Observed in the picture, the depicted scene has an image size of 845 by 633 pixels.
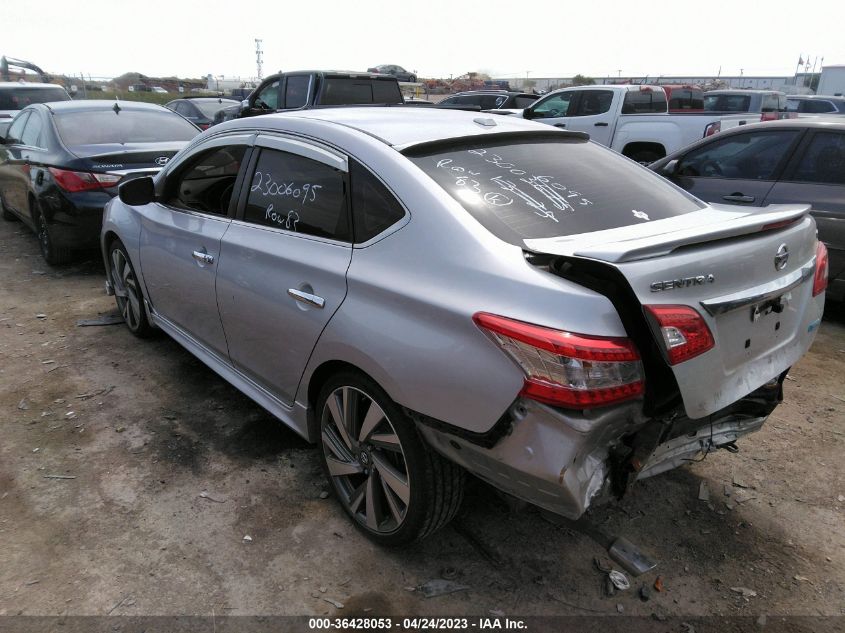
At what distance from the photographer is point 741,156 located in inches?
209

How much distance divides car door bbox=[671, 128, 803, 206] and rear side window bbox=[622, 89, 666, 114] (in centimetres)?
623

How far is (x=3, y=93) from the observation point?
12.3m

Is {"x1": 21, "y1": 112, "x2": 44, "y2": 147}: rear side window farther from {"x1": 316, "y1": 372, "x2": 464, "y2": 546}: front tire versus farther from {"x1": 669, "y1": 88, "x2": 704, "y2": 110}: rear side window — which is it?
{"x1": 669, "y1": 88, "x2": 704, "y2": 110}: rear side window

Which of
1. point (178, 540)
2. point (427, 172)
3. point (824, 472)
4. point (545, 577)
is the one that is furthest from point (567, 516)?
point (824, 472)

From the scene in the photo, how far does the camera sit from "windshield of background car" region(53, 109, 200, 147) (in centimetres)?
653

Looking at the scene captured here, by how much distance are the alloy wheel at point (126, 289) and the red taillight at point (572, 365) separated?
11.7 feet

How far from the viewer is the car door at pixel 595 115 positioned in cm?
1110

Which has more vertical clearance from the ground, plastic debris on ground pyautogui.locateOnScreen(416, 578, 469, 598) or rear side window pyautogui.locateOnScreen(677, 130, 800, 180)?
rear side window pyautogui.locateOnScreen(677, 130, 800, 180)

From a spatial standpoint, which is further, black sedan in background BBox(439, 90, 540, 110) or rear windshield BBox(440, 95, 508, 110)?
rear windshield BBox(440, 95, 508, 110)

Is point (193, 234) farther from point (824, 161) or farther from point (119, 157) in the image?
point (824, 161)

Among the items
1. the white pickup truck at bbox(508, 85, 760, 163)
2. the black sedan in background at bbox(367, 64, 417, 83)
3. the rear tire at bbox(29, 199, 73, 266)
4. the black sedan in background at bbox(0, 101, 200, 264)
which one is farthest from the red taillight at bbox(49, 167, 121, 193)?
the black sedan in background at bbox(367, 64, 417, 83)

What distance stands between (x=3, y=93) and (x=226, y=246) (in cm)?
1260

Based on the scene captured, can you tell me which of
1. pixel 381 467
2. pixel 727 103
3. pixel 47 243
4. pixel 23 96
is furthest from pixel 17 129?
pixel 727 103

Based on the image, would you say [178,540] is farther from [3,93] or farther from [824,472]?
[3,93]
